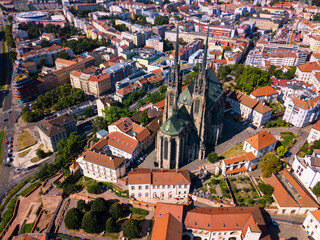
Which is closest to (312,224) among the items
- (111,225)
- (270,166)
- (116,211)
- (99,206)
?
(270,166)

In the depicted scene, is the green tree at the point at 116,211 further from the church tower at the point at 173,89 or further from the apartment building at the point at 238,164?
the apartment building at the point at 238,164

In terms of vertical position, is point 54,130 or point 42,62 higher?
point 42,62

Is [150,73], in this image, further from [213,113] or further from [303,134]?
[303,134]

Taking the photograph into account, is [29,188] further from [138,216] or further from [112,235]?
[138,216]

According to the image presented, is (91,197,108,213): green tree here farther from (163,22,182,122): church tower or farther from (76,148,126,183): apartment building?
(163,22,182,122): church tower

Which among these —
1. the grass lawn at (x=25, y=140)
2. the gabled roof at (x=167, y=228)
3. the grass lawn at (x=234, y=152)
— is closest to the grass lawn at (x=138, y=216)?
the gabled roof at (x=167, y=228)
